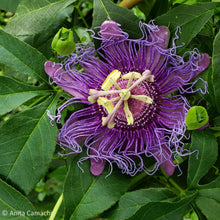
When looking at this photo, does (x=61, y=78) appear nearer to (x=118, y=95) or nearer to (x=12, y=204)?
Result: (x=118, y=95)

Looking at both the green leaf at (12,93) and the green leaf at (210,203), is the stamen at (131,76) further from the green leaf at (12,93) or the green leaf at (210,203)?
the green leaf at (210,203)

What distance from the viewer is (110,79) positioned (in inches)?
40.9

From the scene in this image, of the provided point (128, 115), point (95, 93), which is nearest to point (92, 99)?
point (95, 93)

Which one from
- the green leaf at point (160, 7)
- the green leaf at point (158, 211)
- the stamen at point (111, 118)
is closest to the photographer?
the green leaf at point (158, 211)

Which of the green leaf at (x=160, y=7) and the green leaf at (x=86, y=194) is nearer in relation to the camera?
the green leaf at (x=86, y=194)

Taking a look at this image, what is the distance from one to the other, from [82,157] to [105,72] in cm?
28

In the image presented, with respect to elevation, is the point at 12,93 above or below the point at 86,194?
above

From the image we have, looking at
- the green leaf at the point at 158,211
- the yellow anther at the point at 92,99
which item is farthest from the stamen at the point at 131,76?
the green leaf at the point at 158,211

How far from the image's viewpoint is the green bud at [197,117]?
920 mm

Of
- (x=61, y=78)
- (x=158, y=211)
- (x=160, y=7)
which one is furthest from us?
(x=160, y=7)

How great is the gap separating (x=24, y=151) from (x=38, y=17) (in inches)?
16.4

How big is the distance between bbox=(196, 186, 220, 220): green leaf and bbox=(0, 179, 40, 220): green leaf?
51cm

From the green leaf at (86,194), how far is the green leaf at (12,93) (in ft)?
0.83

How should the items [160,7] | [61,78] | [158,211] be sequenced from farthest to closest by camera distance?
[160,7], [61,78], [158,211]
